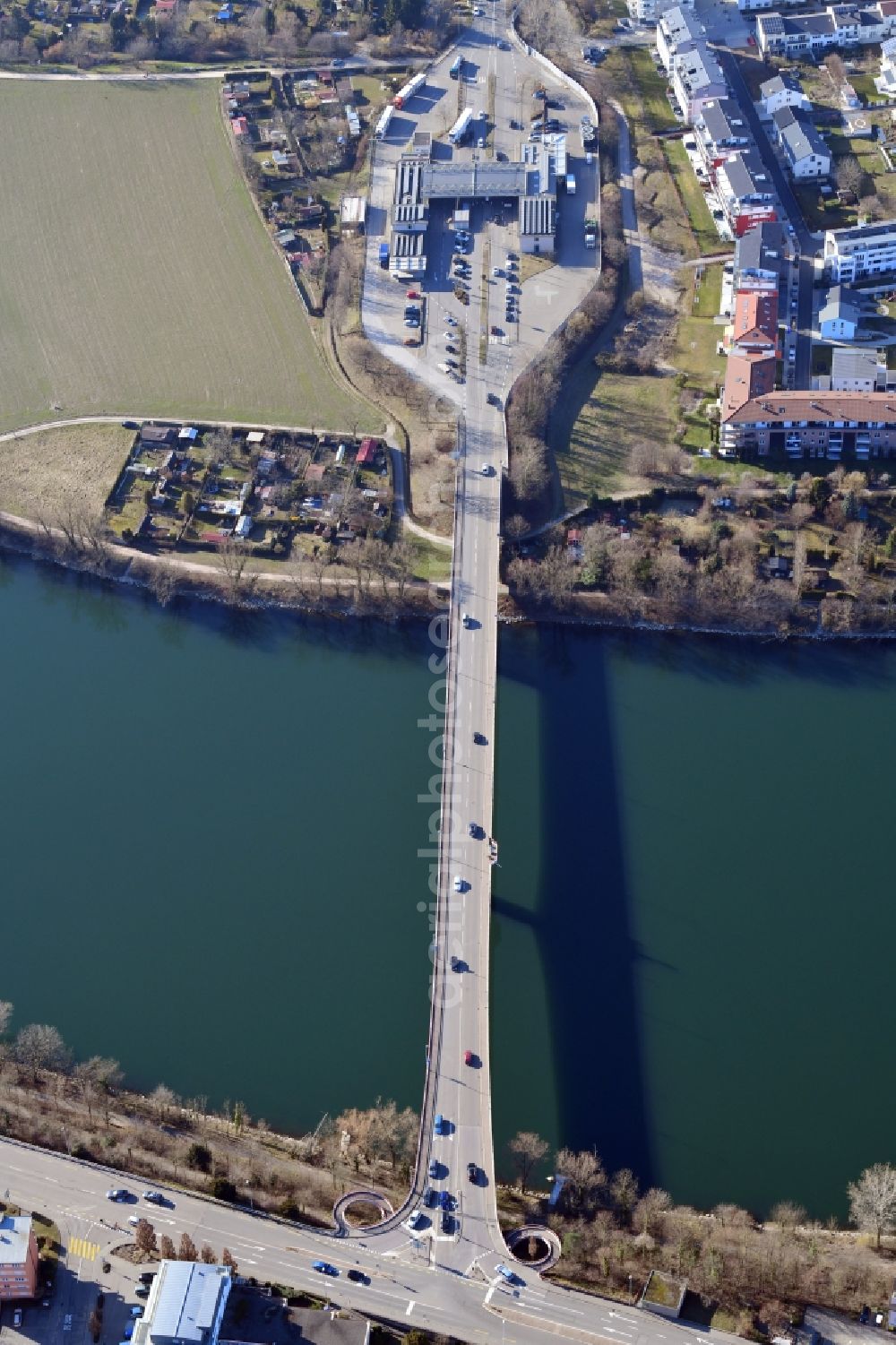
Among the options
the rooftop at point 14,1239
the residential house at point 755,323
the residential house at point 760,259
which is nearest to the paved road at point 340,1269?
the rooftop at point 14,1239

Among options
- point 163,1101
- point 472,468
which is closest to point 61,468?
point 472,468

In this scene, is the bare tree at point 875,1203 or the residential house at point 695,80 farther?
the residential house at point 695,80

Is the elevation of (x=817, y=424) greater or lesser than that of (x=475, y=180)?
lesser

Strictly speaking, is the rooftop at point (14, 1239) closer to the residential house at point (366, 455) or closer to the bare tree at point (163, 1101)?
the bare tree at point (163, 1101)

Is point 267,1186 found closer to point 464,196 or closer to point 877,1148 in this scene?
point 877,1148

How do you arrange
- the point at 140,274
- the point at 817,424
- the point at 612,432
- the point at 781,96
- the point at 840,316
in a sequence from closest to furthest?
1. the point at 817,424
2. the point at 612,432
3. the point at 840,316
4. the point at 140,274
5. the point at 781,96

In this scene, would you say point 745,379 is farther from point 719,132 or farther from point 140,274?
point 140,274
